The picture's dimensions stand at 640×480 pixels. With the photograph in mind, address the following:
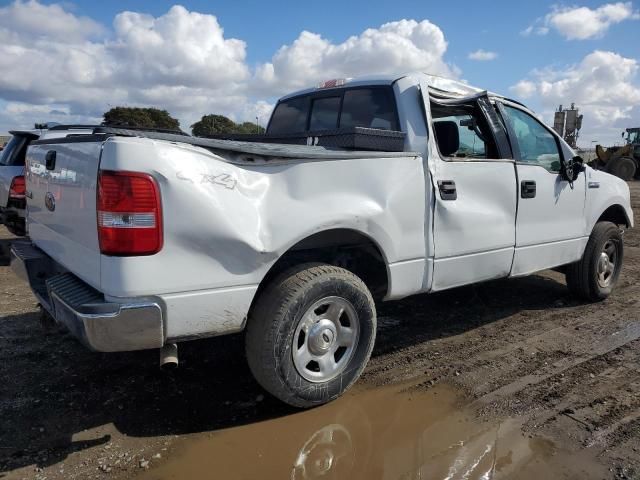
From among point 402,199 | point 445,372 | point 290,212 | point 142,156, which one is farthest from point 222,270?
point 445,372

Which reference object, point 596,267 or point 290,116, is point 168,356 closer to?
point 290,116

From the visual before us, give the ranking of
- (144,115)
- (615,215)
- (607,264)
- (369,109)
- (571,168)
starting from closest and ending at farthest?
(369,109) < (571,168) < (607,264) < (615,215) < (144,115)

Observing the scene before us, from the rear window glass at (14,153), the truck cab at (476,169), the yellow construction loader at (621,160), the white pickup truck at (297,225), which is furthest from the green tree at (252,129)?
the yellow construction loader at (621,160)

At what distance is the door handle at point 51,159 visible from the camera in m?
3.07

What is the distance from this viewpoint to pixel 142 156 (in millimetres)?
2436

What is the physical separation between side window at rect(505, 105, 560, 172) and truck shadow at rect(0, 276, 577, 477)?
62.1 inches

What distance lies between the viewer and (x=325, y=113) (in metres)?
4.56

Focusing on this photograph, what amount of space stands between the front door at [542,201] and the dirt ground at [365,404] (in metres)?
0.69

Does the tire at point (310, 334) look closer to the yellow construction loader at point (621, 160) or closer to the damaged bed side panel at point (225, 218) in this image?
the damaged bed side panel at point (225, 218)

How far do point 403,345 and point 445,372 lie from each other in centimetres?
55

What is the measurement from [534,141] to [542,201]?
1.88 feet

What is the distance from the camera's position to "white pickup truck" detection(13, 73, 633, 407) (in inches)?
97.3

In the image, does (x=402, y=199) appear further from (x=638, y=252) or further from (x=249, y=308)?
(x=638, y=252)

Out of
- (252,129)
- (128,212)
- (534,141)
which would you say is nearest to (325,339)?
(128,212)
